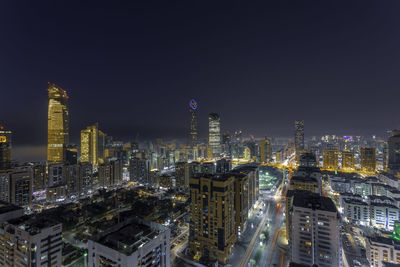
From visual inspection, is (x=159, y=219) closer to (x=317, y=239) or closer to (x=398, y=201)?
(x=317, y=239)

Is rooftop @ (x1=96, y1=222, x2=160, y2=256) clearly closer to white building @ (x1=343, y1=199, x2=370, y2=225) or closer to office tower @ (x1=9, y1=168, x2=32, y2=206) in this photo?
white building @ (x1=343, y1=199, x2=370, y2=225)

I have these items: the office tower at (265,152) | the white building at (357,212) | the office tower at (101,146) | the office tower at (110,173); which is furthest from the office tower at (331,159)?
the office tower at (101,146)

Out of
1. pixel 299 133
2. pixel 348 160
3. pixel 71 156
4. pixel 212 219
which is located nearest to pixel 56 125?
pixel 71 156

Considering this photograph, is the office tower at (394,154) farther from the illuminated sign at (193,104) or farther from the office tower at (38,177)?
the office tower at (38,177)

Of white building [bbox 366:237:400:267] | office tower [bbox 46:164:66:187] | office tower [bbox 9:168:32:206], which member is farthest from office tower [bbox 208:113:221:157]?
white building [bbox 366:237:400:267]

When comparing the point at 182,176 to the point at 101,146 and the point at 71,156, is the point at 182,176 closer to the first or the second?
the point at 71,156

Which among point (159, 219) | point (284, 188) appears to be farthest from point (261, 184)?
point (159, 219)
